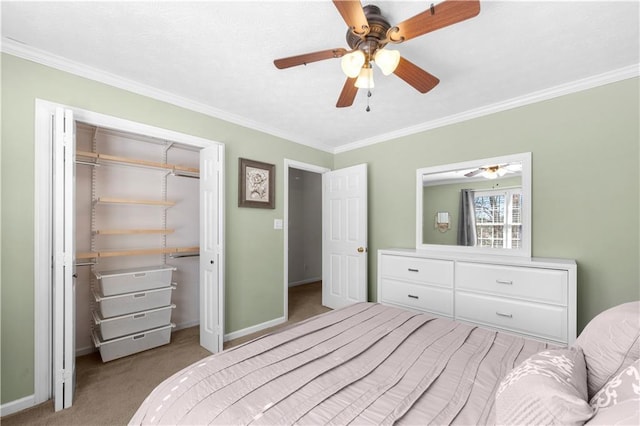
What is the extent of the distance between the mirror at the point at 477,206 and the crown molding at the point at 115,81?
208cm

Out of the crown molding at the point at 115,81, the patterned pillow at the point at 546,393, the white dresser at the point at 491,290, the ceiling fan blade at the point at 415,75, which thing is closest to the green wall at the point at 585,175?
the white dresser at the point at 491,290

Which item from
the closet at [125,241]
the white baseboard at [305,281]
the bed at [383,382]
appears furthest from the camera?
the white baseboard at [305,281]

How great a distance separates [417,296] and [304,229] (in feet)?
10.5

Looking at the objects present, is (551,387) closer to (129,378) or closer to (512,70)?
(512,70)

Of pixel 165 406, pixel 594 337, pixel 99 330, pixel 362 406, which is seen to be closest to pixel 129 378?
pixel 99 330

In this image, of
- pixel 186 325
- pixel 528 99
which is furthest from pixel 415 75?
pixel 186 325

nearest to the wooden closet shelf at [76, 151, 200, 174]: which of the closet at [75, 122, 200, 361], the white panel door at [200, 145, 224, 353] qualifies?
the closet at [75, 122, 200, 361]

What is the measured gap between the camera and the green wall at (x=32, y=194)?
1.81m

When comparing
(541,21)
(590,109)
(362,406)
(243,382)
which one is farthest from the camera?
(590,109)

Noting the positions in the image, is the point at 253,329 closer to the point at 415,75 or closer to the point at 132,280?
the point at 132,280

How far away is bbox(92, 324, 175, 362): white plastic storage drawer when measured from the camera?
2.49 metres

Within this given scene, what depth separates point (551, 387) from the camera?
721 mm

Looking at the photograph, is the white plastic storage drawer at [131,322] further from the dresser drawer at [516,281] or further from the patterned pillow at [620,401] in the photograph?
the patterned pillow at [620,401]

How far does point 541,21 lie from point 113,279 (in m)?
3.78
